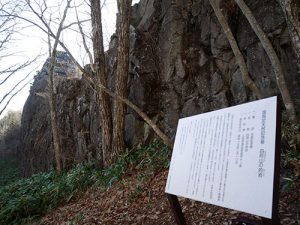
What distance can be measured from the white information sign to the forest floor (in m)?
0.97

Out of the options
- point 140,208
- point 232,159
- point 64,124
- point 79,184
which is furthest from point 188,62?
point 64,124

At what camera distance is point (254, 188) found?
1.89m

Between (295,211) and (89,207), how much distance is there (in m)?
3.84

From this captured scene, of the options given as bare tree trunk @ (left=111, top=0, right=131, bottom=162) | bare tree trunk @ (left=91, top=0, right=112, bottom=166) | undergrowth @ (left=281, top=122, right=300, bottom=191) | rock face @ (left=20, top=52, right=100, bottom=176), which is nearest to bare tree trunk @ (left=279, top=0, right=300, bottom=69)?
undergrowth @ (left=281, top=122, right=300, bottom=191)

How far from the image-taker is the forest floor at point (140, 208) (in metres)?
3.55

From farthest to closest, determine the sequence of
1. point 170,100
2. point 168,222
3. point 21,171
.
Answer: point 21,171
point 170,100
point 168,222

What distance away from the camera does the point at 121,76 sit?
7441 millimetres

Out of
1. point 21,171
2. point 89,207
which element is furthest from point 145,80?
point 21,171

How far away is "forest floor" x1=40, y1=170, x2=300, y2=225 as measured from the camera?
3551 mm

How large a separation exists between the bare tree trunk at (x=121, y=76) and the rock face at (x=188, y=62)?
436mm

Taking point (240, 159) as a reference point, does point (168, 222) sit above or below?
below

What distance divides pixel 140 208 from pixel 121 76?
370 cm

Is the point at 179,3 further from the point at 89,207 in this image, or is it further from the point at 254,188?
the point at 254,188

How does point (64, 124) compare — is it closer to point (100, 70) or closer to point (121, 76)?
point (100, 70)
